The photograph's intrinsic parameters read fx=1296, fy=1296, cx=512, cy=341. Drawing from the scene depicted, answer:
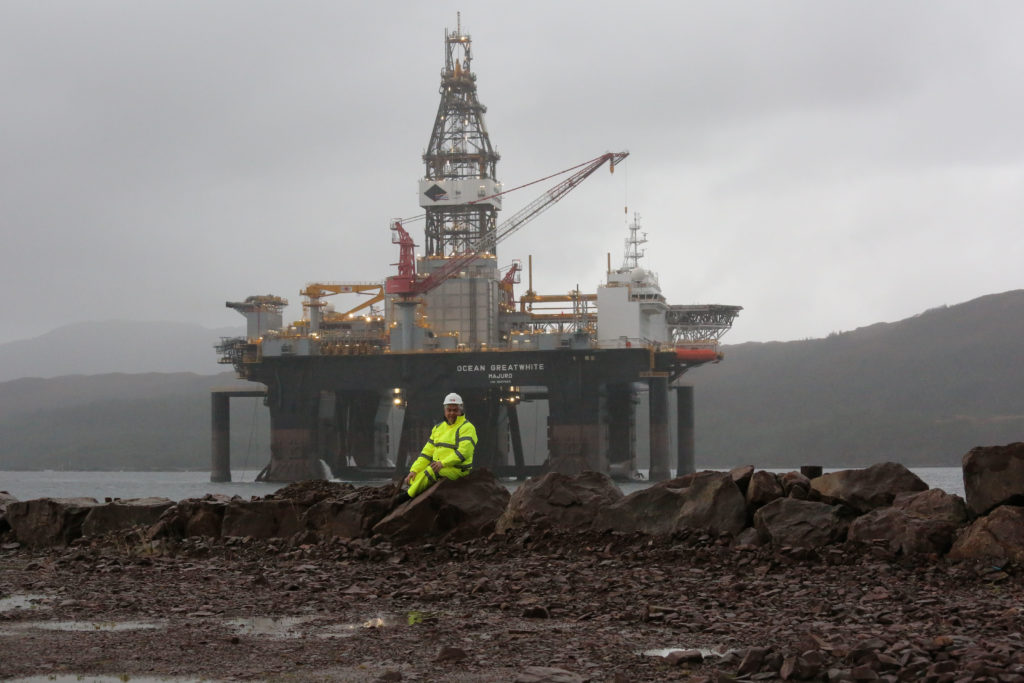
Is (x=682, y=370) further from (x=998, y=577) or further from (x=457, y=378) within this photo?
(x=998, y=577)

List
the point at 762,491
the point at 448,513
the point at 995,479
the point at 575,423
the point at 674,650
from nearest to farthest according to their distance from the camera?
the point at 674,650 → the point at 995,479 → the point at 762,491 → the point at 448,513 → the point at 575,423

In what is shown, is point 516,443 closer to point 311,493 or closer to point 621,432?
point 621,432

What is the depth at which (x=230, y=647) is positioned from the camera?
7797 mm

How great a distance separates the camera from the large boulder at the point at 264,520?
1390cm

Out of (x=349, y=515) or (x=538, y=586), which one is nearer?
(x=538, y=586)

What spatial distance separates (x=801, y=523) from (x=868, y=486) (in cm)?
83

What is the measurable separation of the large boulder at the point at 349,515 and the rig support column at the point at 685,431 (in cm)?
6106

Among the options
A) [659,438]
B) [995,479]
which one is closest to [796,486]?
[995,479]

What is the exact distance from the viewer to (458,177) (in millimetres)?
79312

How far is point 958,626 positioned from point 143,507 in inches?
394

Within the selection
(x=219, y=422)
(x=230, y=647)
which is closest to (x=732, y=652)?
(x=230, y=647)

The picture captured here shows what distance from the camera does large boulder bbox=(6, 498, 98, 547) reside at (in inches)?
584

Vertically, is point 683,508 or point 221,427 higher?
point 683,508

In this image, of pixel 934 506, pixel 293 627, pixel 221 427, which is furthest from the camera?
pixel 221 427
